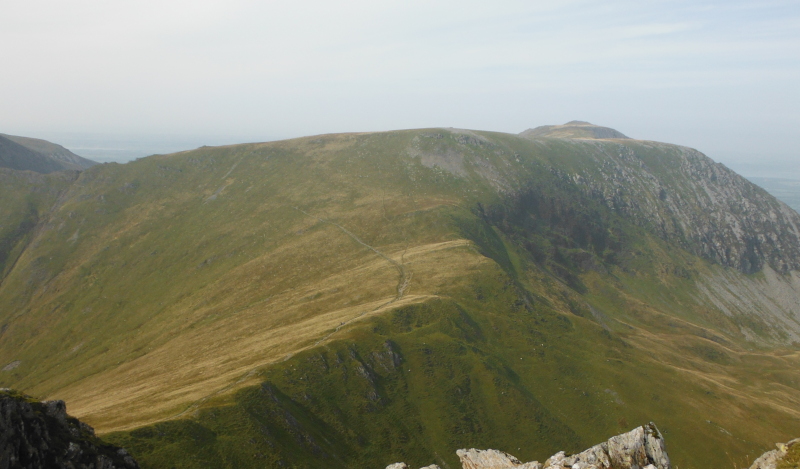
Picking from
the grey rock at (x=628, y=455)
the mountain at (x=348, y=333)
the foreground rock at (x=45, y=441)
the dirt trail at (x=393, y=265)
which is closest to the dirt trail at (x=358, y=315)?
the dirt trail at (x=393, y=265)

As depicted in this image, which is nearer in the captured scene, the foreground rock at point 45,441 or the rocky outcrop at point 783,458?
the rocky outcrop at point 783,458

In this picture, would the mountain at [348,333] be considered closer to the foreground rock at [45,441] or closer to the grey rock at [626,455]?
the foreground rock at [45,441]

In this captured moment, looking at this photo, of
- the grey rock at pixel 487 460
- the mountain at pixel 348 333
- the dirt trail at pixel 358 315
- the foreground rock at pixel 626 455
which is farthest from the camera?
the mountain at pixel 348 333

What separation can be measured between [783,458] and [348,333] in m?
70.0

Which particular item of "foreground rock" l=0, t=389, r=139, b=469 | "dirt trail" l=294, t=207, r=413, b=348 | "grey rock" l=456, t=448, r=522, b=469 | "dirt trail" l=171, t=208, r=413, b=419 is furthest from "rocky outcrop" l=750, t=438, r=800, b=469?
"dirt trail" l=294, t=207, r=413, b=348

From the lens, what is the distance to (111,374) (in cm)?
10412

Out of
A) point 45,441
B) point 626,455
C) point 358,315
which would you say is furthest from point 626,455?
point 358,315

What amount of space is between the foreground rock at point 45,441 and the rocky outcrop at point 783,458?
46829mm

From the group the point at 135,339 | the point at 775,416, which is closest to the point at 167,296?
the point at 135,339

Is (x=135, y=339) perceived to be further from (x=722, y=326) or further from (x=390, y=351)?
(x=722, y=326)

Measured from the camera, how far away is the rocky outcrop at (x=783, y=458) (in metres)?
22.5

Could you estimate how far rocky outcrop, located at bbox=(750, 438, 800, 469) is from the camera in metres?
22.5

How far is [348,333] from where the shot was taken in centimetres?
8525

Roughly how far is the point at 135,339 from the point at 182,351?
98.2 feet
